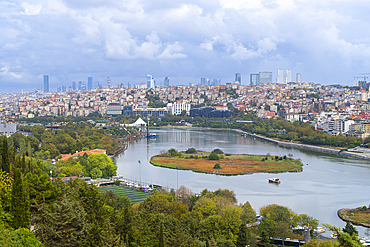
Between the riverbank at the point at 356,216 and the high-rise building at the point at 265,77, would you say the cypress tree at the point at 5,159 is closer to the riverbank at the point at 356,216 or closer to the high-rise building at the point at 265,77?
the riverbank at the point at 356,216

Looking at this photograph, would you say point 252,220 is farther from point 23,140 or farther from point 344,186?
point 23,140

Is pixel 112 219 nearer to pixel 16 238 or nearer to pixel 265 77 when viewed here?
pixel 16 238

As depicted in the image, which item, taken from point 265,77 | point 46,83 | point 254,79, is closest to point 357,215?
point 265,77

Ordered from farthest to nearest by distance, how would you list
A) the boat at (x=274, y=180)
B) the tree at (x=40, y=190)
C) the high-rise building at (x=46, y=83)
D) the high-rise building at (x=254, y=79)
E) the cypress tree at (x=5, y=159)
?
the high-rise building at (x=46, y=83) → the high-rise building at (x=254, y=79) → the boat at (x=274, y=180) → the cypress tree at (x=5, y=159) → the tree at (x=40, y=190)

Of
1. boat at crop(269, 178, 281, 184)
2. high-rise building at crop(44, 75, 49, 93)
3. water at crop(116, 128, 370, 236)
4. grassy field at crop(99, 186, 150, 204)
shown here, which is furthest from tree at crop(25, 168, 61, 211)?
high-rise building at crop(44, 75, 49, 93)

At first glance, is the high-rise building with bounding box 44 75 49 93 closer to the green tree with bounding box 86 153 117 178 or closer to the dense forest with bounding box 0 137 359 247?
the green tree with bounding box 86 153 117 178

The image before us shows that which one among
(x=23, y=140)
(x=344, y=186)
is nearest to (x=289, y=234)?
(x=344, y=186)

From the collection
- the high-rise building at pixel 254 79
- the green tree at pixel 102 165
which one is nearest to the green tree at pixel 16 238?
the green tree at pixel 102 165
